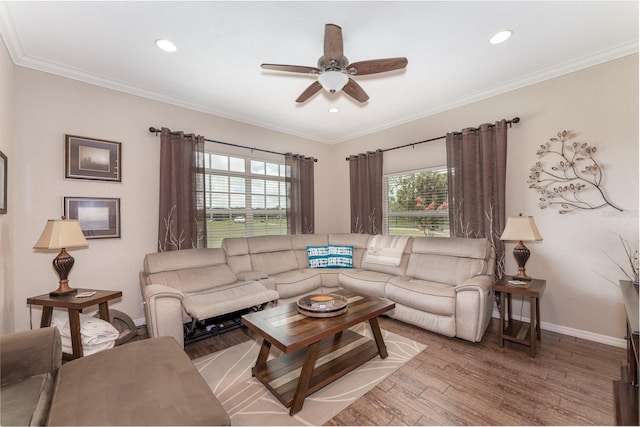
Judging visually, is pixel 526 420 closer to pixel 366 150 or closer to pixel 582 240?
pixel 582 240

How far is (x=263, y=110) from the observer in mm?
3793

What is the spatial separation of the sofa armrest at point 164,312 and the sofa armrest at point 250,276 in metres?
0.91

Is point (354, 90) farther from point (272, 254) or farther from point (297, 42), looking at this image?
point (272, 254)

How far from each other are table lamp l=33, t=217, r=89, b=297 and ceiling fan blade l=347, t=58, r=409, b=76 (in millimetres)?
2604

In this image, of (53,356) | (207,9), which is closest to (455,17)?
(207,9)

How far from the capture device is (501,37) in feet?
7.42

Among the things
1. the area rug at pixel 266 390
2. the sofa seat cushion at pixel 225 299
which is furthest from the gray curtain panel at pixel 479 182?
the sofa seat cushion at pixel 225 299

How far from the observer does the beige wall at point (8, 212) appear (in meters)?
2.09

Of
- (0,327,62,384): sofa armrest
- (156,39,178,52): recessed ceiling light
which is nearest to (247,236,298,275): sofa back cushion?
(0,327,62,384): sofa armrest

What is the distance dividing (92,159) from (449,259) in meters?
4.13

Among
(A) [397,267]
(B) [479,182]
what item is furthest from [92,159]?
(B) [479,182]

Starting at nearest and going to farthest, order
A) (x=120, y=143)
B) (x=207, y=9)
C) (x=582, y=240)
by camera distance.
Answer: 1. (x=207, y=9)
2. (x=582, y=240)
3. (x=120, y=143)

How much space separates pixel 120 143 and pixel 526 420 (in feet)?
14.0

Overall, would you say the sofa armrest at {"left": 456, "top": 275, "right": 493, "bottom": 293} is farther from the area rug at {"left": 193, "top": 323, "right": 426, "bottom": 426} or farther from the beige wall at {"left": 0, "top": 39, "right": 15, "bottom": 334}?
the beige wall at {"left": 0, "top": 39, "right": 15, "bottom": 334}
